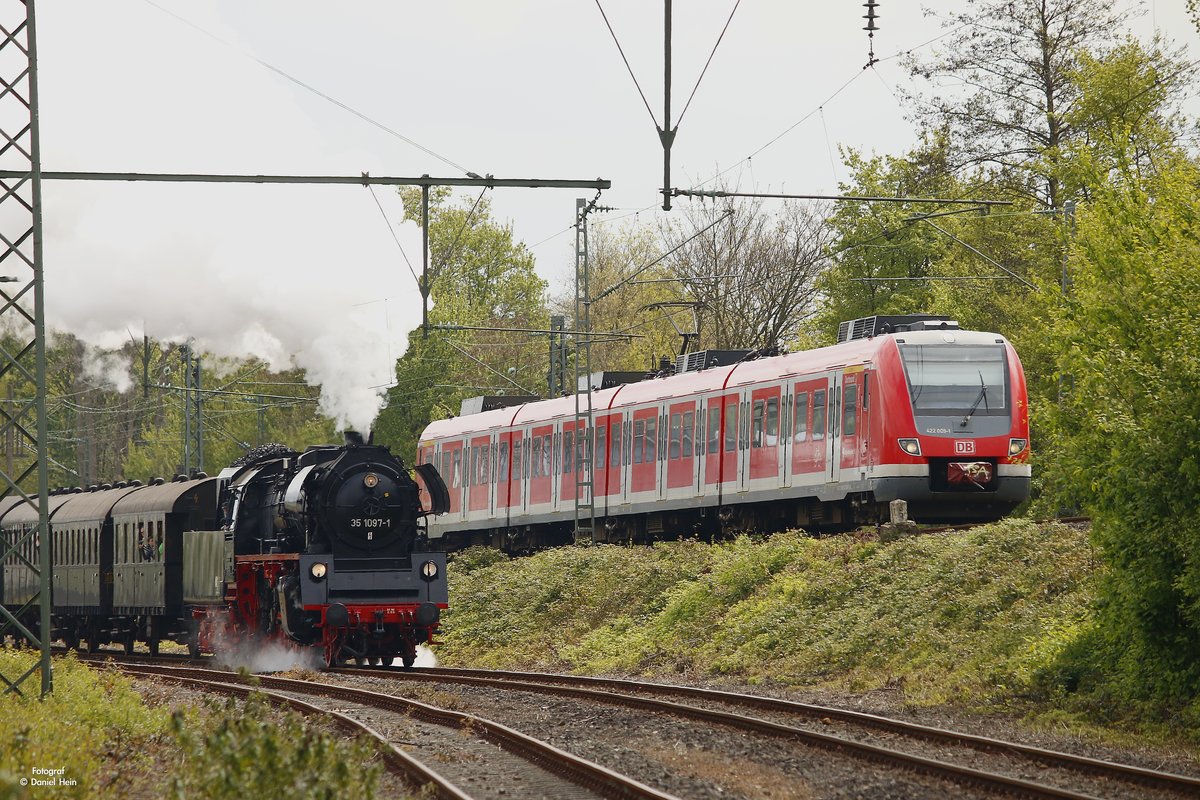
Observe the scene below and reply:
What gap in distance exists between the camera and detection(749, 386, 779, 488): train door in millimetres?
29156

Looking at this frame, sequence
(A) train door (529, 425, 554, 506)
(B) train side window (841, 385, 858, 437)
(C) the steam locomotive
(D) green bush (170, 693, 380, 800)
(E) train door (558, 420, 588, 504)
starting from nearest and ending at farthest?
1. (D) green bush (170, 693, 380, 800)
2. (C) the steam locomotive
3. (B) train side window (841, 385, 858, 437)
4. (E) train door (558, 420, 588, 504)
5. (A) train door (529, 425, 554, 506)

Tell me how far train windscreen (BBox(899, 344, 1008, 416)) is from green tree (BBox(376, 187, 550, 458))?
37.1 metres

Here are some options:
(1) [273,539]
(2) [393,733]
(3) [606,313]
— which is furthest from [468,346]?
(2) [393,733]

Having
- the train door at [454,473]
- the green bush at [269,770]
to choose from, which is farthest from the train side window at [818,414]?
the green bush at [269,770]

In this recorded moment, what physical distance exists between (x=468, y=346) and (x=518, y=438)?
1259 inches

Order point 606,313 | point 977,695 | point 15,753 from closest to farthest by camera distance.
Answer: point 15,753, point 977,695, point 606,313

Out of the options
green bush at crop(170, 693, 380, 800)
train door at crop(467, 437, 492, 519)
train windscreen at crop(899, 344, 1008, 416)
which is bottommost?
green bush at crop(170, 693, 380, 800)

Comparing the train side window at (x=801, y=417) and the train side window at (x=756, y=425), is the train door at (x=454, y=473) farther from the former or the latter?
the train side window at (x=801, y=417)

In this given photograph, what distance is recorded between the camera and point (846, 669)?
20.6 metres

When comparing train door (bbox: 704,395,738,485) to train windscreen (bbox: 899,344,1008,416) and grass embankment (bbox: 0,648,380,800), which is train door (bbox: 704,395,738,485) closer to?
train windscreen (bbox: 899,344,1008,416)

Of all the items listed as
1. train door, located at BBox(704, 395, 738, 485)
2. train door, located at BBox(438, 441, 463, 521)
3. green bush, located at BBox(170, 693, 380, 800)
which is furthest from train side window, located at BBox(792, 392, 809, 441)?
green bush, located at BBox(170, 693, 380, 800)

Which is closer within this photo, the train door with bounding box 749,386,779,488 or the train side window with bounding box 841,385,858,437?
the train side window with bounding box 841,385,858,437

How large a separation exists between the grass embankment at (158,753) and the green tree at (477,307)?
149 ft

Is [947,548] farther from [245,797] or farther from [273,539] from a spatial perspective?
[245,797]
